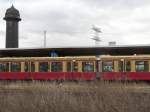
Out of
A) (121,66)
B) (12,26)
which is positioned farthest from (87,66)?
(12,26)

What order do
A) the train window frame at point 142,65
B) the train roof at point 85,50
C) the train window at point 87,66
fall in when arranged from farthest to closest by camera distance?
the train roof at point 85,50, the train window at point 87,66, the train window frame at point 142,65

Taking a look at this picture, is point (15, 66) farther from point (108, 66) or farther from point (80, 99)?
point (80, 99)

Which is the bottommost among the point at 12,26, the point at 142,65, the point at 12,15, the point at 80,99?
the point at 80,99

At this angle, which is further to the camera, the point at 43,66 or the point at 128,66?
the point at 43,66

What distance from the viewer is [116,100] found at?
829 centimetres

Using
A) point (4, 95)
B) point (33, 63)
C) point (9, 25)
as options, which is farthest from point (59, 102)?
point (9, 25)

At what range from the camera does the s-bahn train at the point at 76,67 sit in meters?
29.4

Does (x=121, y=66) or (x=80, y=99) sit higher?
(x=121, y=66)

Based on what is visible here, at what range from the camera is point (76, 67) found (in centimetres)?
3148

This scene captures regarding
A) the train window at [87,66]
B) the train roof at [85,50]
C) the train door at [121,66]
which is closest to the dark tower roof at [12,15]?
the train roof at [85,50]

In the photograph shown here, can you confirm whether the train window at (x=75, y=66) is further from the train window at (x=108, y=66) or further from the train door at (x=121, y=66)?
the train door at (x=121, y=66)

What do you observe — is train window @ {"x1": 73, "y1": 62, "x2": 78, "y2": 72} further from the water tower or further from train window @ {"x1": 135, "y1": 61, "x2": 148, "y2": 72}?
the water tower

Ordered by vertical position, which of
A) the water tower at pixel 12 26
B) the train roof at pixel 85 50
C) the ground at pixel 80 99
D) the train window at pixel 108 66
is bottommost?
the ground at pixel 80 99

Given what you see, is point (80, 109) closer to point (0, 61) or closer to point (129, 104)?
point (129, 104)
